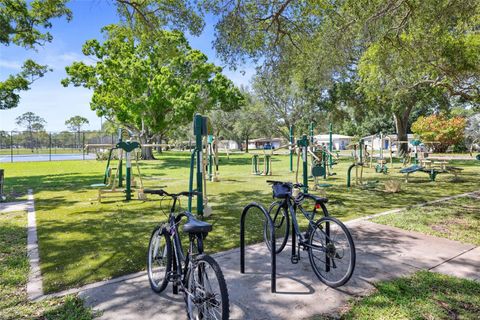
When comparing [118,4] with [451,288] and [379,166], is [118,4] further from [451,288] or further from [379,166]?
[379,166]

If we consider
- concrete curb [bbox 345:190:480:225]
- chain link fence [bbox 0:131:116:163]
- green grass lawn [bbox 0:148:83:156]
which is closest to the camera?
concrete curb [bbox 345:190:480:225]

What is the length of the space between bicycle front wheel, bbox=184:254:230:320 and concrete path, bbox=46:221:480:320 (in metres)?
0.45

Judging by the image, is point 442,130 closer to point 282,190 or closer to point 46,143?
point 282,190

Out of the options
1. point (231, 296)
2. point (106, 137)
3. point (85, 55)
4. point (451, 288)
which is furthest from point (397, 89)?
point (106, 137)

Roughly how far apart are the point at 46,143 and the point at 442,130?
3782 cm

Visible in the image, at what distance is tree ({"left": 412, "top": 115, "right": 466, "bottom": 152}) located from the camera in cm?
3259

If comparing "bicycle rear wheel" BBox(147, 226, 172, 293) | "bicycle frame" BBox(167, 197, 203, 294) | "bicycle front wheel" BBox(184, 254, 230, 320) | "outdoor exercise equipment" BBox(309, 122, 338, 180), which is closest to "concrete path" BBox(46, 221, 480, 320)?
"bicycle rear wheel" BBox(147, 226, 172, 293)

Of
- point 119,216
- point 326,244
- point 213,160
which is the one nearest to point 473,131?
point 213,160

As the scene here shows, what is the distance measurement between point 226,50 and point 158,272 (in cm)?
723

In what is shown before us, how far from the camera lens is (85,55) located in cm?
2417

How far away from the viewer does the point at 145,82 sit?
71.8ft

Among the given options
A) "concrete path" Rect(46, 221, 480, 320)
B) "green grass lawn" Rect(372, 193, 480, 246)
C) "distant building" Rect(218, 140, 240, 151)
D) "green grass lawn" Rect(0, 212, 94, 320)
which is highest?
"distant building" Rect(218, 140, 240, 151)

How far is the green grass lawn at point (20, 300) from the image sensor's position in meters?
2.87

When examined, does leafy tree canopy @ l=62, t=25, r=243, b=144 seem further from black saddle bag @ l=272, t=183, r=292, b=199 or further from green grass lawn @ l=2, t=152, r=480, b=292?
black saddle bag @ l=272, t=183, r=292, b=199
